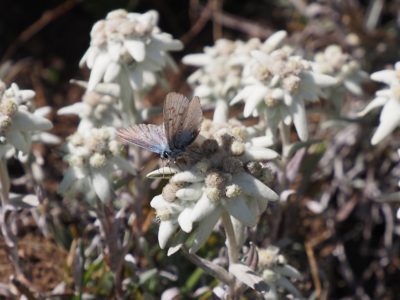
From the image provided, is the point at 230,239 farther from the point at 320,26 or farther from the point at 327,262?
the point at 320,26

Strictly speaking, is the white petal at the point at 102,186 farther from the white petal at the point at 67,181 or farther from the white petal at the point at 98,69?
the white petal at the point at 98,69

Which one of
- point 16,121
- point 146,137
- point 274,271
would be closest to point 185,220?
point 146,137

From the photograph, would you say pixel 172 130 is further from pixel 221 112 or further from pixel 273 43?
pixel 273 43

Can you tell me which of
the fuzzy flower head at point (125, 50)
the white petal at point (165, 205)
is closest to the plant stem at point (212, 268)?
the white petal at point (165, 205)

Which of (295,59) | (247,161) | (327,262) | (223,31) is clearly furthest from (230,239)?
(223,31)

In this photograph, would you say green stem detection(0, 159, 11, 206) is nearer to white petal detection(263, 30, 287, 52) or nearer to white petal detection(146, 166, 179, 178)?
white petal detection(146, 166, 179, 178)
